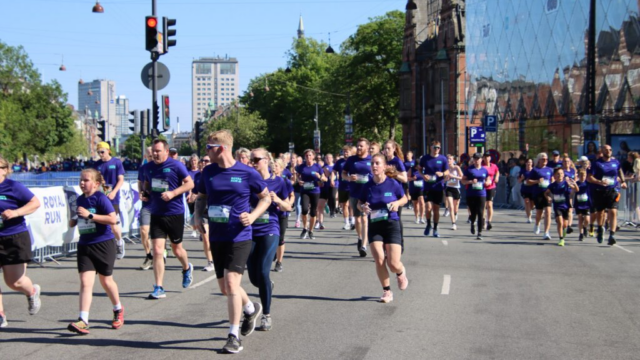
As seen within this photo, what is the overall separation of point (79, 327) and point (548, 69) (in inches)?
1745

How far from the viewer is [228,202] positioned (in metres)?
7.23

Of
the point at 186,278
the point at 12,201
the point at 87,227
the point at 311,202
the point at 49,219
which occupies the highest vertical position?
the point at 12,201

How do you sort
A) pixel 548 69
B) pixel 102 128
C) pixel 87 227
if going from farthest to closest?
pixel 548 69
pixel 102 128
pixel 87 227

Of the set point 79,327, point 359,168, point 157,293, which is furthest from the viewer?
point 359,168

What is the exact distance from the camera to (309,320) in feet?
28.2

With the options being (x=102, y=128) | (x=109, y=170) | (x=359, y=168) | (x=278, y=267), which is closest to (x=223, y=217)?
(x=278, y=267)

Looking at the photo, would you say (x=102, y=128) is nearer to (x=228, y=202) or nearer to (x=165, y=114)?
(x=165, y=114)

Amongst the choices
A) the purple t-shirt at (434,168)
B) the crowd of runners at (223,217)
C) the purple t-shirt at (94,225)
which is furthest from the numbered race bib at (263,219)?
the purple t-shirt at (434,168)

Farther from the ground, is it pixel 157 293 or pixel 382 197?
pixel 382 197

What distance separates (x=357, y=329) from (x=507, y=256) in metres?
7.38

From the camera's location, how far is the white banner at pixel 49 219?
13930 mm

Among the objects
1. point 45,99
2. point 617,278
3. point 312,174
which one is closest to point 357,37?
point 45,99

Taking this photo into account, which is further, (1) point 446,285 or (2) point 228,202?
(1) point 446,285

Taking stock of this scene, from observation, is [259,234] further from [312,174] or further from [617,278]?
[312,174]
